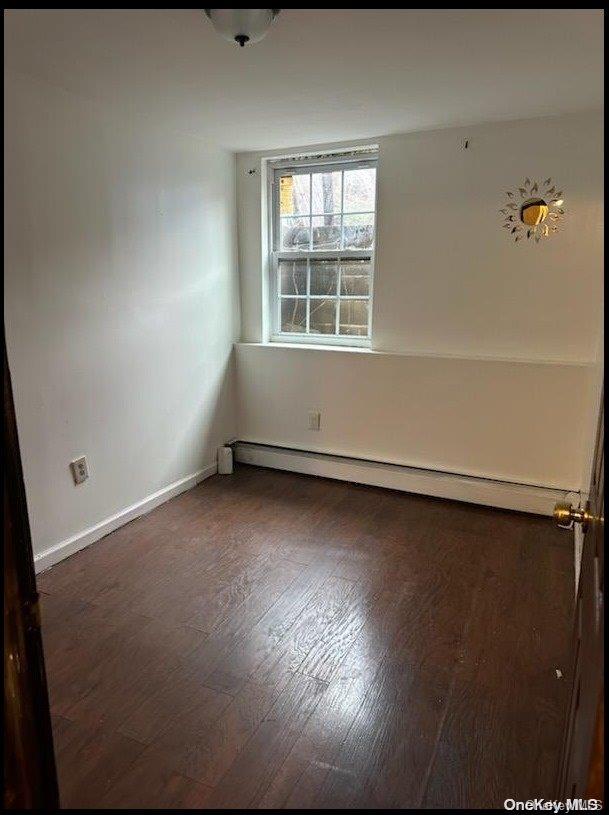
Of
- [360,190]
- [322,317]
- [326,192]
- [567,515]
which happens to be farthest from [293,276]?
[567,515]

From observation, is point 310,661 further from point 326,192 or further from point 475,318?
point 326,192

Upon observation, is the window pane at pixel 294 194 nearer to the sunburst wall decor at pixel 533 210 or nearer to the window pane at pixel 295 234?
the window pane at pixel 295 234

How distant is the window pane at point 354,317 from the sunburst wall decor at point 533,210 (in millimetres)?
1000

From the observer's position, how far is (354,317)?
3.54 meters

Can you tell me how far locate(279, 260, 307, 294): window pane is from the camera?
144 inches

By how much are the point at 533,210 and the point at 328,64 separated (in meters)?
1.45

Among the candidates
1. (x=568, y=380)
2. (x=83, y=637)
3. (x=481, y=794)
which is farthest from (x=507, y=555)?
(x=83, y=637)

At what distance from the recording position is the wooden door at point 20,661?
2.94 ft

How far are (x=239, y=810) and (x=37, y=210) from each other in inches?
92.4

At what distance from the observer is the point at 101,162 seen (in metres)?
2.55

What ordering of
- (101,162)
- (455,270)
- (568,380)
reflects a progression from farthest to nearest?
(455,270) < (568,380) < (101,162)

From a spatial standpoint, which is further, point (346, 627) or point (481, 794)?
point (346, 627)

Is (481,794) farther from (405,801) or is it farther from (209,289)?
(209,289)

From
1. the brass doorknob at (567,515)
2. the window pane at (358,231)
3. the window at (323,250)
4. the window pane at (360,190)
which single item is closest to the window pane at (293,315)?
the window at (323,250)
